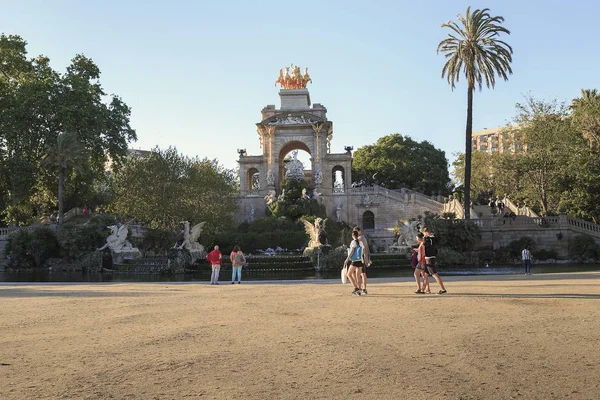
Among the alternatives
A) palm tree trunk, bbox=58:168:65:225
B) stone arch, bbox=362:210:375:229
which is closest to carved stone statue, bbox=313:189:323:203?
stone arch, bbox=362:210:375:229

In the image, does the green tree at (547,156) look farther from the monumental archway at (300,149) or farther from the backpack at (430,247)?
the backpack at (430,247)

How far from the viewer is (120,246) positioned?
34188 millimetres

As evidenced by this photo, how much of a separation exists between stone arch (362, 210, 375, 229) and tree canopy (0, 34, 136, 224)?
23829 millimetres

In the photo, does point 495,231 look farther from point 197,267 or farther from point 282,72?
point 282,72

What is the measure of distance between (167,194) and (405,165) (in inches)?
1521

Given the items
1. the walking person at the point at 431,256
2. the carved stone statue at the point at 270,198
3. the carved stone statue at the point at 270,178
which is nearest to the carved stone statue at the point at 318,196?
the carved stone statue at the point at 270,198

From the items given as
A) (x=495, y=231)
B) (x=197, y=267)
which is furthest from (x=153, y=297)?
(x=495, y=231)

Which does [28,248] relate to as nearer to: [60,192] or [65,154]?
[60,192]

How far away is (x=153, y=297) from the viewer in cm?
1292

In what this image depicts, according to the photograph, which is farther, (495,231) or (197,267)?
(495,231)

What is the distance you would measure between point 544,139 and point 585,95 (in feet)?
31.9

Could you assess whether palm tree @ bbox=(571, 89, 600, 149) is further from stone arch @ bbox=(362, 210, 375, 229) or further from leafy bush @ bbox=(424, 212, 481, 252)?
stone arch @ bbox=(362, 210, 375, 229)

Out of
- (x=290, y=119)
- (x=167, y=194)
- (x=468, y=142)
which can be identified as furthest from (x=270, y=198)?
(x=468, y=142)

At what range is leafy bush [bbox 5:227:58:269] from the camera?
37031 millimetres
